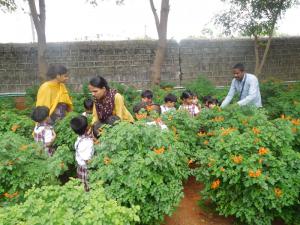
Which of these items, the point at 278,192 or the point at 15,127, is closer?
the point at 278,192

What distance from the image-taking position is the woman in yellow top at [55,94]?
536cm

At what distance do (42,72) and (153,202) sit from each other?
6.94m

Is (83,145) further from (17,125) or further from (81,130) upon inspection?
(17,125)

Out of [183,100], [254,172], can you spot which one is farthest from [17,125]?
[254,172]

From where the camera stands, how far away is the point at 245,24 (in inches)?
431

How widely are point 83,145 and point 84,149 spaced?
0.17 ft

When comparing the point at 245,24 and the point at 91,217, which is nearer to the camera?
the point at 91,217

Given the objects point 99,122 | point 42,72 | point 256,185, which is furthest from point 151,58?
point 256,185

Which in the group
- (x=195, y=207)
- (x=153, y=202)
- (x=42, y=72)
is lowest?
(x=195, y=207)

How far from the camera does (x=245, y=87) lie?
5.93 meters

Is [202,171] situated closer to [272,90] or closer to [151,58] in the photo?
[272,90]

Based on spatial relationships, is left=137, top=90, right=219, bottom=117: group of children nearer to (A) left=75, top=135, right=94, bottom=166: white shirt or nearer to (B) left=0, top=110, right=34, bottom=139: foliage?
(A) left=75, top=135, right=94, bottom=166: white shirt

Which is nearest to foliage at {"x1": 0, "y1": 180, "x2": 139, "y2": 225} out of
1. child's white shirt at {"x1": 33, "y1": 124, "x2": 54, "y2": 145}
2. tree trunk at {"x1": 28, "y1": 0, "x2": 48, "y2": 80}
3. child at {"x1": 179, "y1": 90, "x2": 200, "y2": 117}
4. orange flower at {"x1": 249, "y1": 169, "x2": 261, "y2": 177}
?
orange flower at {"x1": 249, "y1": 169, "x2": 261, "y2": 177}

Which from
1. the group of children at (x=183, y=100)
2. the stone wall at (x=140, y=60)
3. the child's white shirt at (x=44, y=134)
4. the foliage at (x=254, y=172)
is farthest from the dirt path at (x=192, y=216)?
the stone wall at (x=140, y=60)
